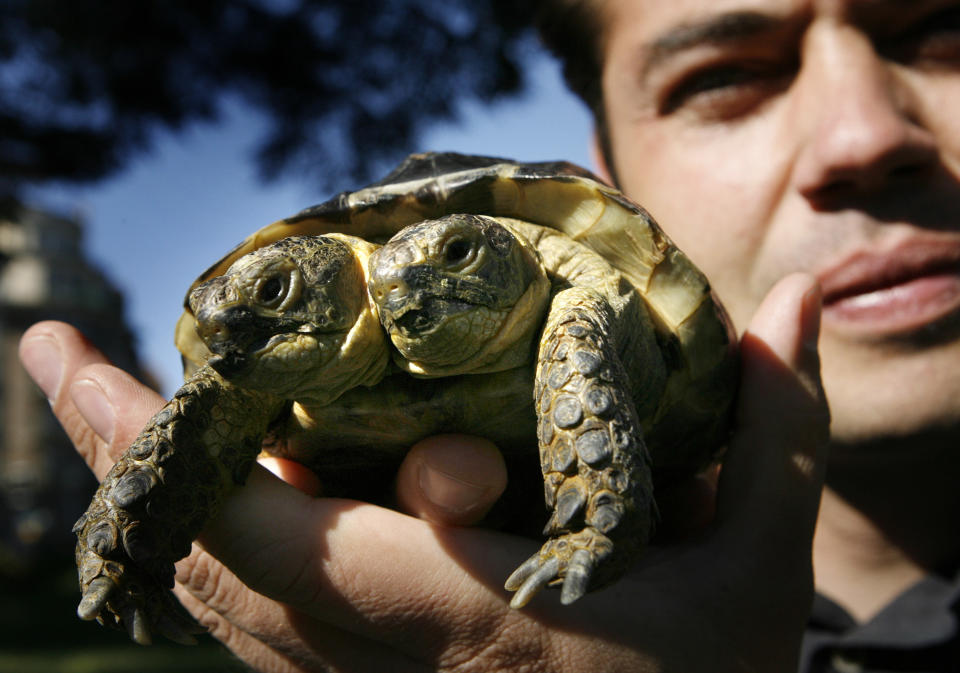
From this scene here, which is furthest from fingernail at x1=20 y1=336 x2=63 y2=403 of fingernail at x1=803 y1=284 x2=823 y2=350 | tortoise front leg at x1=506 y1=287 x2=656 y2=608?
fingernail at x1=803 y1=284 x2=823 y2=350

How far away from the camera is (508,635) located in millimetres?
1239

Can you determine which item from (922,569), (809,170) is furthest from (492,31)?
(922,569)

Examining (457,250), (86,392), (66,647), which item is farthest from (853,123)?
(66,647)

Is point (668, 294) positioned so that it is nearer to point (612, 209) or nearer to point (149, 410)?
point (612, 209)

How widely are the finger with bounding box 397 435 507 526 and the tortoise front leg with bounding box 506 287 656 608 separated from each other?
205 millimetres

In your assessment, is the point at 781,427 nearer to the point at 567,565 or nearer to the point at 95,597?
the point at 567,565

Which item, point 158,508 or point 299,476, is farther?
point 299,476

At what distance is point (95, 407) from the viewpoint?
4.50 ft

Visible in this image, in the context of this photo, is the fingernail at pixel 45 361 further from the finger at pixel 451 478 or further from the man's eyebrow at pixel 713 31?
the man's eyebrow at pixel 713 31

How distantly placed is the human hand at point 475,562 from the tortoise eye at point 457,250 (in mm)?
329

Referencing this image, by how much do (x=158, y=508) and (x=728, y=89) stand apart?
1.74m

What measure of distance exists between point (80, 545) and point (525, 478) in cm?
75

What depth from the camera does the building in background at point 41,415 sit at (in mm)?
13531

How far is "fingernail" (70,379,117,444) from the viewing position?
1.35m
